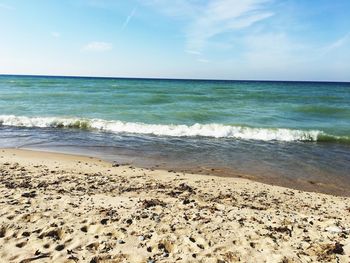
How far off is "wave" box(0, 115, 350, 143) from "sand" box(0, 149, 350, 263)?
681 cm

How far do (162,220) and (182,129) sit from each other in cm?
1033

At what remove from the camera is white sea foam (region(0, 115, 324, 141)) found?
14219 mm

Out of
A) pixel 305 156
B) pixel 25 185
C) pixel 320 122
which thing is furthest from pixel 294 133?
pixel 25 185

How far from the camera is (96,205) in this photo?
5516mm

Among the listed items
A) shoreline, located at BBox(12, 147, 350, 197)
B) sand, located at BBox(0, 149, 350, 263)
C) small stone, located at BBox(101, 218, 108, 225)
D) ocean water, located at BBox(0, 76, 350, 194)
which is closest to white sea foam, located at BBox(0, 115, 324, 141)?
ocean water, located at BBox(0, 76, 350, 194)

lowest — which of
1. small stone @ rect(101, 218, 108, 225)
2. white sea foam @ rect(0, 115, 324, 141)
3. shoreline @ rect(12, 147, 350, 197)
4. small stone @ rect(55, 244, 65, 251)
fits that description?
shoreline @ rect(12, 147, 350, 197)

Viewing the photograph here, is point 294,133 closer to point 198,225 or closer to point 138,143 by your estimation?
point 138,143

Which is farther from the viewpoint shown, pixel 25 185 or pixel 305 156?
pixel 305 156

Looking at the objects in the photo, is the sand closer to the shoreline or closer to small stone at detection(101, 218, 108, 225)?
small stone at detection(101, 218, 108, 225)

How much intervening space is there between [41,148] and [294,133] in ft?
35.0

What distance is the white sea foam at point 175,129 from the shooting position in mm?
14219

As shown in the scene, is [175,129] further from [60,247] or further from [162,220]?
[60,247]

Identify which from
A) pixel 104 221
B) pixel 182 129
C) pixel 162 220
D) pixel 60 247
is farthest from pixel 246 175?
pixel 182 129

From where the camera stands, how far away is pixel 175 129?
15.2 m
